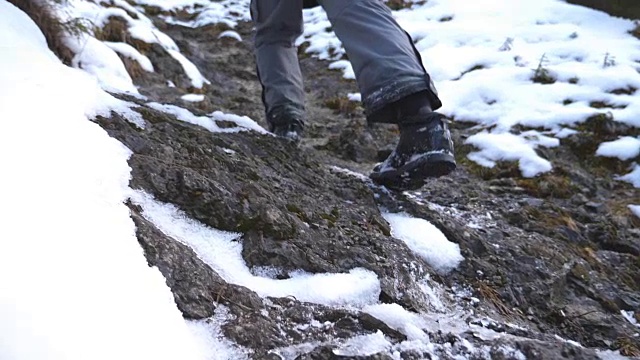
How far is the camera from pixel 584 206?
3217mm

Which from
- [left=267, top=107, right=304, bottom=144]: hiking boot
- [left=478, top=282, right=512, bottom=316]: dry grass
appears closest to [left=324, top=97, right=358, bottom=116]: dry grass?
[left=267, top=107, right=304, bottom=144]: hiking boot

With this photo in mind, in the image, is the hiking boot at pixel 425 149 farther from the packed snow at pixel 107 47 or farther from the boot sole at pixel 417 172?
the packed snow at pixel 107 47

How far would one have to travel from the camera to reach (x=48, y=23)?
317 cm

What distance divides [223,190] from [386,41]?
953 mm

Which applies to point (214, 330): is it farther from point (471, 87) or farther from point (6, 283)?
point (471, 87)

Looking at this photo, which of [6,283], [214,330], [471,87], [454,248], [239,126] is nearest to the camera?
[6,283]

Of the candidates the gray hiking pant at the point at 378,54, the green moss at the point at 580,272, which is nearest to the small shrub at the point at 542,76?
the green moss at the point at 580,272

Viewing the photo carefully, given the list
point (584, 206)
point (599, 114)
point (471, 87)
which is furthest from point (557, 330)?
point (471, 87)

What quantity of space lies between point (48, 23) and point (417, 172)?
248cm

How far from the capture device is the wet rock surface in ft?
4.69

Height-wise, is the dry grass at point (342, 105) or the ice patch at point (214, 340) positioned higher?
the ice patch at point (214, 340)

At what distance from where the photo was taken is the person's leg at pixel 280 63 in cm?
295

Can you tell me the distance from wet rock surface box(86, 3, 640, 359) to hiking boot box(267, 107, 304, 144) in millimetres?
108

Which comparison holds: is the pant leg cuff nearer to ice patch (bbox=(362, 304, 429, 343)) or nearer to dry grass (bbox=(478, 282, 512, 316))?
dry grass (bbox=(478, 282, 512, 316))
